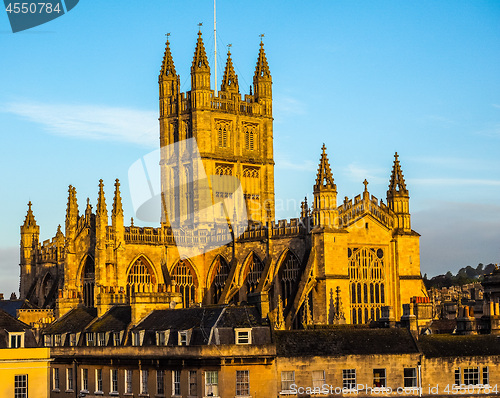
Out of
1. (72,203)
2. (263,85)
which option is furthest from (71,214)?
(263,85)

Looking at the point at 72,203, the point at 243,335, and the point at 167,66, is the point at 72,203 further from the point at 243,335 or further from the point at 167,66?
the point at 243,335

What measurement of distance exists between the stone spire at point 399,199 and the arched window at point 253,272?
11.7 m

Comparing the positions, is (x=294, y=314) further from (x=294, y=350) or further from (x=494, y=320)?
(x=294, y=350)

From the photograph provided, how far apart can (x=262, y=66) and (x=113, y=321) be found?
49.8 m

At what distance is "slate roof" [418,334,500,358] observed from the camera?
206ft

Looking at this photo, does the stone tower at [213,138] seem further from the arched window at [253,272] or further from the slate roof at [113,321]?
Result: the slate roof at [113,321]

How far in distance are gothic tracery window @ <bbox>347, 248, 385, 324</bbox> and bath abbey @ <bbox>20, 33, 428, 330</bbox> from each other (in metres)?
0.10

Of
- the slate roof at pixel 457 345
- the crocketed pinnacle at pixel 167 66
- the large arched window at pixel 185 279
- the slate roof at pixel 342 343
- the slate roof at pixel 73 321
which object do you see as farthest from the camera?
the crocketed pinnacle at pixel 167 66

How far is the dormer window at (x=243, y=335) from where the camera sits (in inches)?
2409

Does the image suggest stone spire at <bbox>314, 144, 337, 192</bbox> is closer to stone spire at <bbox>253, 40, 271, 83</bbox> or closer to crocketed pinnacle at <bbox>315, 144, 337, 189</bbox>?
crocketed pinnacle at <bbox>315, 144, 337, 189</bbox>

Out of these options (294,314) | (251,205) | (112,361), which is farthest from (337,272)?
(112,361)

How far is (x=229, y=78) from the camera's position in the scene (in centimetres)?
11606


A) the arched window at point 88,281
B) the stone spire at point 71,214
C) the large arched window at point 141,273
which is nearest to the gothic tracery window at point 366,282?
the large arched window at point 141,273

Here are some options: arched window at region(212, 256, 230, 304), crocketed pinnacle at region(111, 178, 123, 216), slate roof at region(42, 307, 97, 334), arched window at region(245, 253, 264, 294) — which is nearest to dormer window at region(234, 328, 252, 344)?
slate roof at region(42, 307, 97, 334)
